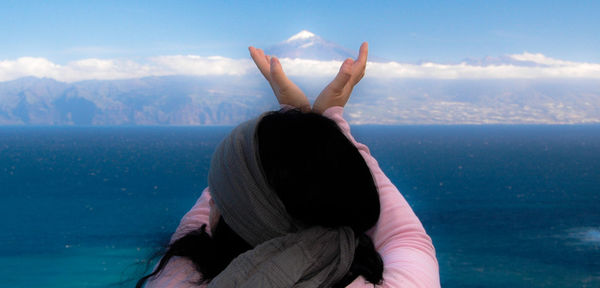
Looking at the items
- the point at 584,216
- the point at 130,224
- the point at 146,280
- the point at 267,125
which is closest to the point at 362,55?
the point at 267,125

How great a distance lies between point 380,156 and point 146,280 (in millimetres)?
100271

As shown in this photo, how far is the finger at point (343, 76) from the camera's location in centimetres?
154

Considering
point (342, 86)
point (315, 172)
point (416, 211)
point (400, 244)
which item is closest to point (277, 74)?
point (342, 86)

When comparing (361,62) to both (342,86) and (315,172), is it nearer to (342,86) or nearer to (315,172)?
(342,86)

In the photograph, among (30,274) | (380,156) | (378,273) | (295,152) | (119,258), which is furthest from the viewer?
(380,156)

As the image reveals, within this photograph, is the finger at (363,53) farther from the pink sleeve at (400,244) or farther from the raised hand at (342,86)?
the pink sleeve at (400,244)

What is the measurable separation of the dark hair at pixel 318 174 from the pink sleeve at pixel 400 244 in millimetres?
54

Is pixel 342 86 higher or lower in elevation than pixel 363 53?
lower

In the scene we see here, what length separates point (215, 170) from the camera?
129 centimetres

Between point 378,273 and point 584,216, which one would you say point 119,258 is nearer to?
point 378,273

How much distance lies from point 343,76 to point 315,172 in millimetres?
461

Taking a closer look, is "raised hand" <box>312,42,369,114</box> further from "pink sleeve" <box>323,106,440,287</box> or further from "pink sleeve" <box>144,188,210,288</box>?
"pink sleeve" <box>144,188,210,288</box>

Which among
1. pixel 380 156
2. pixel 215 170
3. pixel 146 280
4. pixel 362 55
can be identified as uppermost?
pixel 362 55

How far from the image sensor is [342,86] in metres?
1.61
